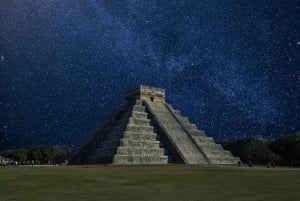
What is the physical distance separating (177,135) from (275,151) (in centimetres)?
2934

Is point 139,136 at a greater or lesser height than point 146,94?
lesser

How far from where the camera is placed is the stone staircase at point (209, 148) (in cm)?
4991

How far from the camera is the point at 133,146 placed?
4525 centimetres

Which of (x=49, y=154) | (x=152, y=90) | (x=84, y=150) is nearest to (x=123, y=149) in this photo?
(x=84, y=150)

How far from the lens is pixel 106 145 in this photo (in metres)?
48.3

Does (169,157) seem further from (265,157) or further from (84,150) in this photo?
(265,157)

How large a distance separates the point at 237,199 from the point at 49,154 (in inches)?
3470

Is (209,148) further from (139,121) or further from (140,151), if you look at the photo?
(140,151)

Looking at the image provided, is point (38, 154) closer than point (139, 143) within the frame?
No

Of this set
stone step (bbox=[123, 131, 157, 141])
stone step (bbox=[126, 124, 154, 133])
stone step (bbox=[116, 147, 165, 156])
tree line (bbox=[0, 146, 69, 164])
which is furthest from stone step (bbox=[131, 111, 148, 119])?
tree line (bbox=[0, 146, 69, 164])

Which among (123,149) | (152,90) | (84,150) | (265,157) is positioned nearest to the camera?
(123,149)

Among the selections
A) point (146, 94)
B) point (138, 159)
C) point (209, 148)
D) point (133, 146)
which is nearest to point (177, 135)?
point (209, 148)

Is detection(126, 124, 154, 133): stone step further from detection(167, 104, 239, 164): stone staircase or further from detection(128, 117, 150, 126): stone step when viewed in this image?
detection(167, 104, 239, 164): stone staircase

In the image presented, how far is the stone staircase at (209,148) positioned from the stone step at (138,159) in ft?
22.4
